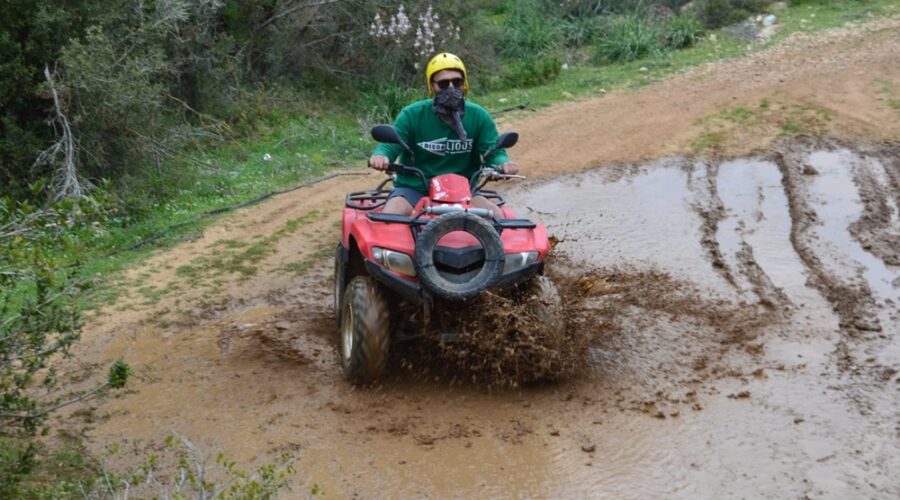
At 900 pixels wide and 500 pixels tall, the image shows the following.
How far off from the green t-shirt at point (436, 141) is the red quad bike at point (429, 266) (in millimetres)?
283

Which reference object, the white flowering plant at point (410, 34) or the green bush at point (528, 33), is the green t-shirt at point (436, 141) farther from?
the green bush at point (528, 33)

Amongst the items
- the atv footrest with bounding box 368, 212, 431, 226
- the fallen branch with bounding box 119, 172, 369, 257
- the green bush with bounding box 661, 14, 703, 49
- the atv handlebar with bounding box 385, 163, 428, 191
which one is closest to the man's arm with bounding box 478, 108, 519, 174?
the atv handlebar with bounding box 385, 163, 428, 191

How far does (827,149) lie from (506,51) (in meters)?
8.63

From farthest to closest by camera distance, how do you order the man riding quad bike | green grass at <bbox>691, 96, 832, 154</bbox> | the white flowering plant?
the white flowering plant
green grass at <bbox>691, 96, 832, 154</bbox>
the man riding quad bike

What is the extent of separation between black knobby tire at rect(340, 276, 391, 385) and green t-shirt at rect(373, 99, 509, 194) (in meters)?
1.00

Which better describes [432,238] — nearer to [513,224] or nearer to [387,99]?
[513,224]

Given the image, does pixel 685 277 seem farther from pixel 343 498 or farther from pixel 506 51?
pixel 506 51

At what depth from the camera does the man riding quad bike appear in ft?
19.2

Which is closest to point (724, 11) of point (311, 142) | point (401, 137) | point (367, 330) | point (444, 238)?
point (311, 142)

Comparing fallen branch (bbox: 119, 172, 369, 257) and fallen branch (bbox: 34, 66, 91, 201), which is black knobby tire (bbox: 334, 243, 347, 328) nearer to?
fallen branch (bbox: 119, 172, 369, 257)

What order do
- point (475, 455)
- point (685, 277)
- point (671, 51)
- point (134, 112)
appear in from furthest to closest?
point (671, 51), point (134, 112), point (685, 277), point (475, 455)

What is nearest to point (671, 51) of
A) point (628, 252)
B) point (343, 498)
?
point (628, 252)

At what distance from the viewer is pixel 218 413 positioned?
6117 millimetres

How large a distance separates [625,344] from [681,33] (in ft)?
41.0
